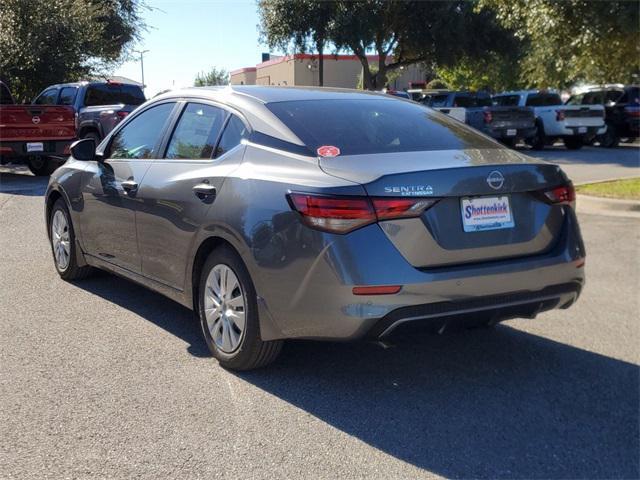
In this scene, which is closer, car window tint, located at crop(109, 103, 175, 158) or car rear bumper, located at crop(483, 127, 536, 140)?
car window tint, located at crop(109, 103, 175, 158)

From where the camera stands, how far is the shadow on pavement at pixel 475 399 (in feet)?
11.3

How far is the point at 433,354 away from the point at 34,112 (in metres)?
12.1

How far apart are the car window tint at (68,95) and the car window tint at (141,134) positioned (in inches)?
479

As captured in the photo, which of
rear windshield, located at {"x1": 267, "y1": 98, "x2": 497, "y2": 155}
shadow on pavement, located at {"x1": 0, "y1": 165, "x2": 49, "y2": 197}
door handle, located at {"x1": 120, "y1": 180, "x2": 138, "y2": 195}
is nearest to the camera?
rear windshield, located at {"x1": 267, "y1": 98, "x2": 497, "y2": 155}

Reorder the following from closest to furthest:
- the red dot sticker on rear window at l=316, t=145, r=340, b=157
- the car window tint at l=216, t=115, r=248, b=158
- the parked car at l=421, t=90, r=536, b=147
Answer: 1. the red dot sticker on rear window at l=316, t=145, r=340, b=157
2. the car window tint at l=216, t=115, r=248, b=158
3. the parked car at l=421, t=90, r=536, b=147

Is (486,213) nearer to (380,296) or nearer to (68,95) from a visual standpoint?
(380,296)

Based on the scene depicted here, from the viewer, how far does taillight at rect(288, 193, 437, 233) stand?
372 centimetres

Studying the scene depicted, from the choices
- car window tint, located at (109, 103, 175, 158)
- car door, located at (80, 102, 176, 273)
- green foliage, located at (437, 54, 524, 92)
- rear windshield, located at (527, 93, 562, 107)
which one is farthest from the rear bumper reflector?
green foliage, located at (437, 54, 524, 92)

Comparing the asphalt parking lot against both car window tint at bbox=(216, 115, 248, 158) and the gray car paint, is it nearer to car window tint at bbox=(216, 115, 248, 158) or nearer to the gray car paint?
the gray car paint

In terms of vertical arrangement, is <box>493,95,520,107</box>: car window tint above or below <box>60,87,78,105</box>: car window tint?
below

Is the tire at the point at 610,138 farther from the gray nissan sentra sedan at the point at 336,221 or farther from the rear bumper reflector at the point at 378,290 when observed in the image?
the rear bumper reflector at the point at 378,290

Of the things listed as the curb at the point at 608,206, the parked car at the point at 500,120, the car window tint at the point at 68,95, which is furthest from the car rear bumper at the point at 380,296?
the parked car at the point at 500,120

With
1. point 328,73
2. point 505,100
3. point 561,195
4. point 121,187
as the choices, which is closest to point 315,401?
point 561,195

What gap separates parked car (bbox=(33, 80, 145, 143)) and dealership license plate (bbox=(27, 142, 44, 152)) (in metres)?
1.46
